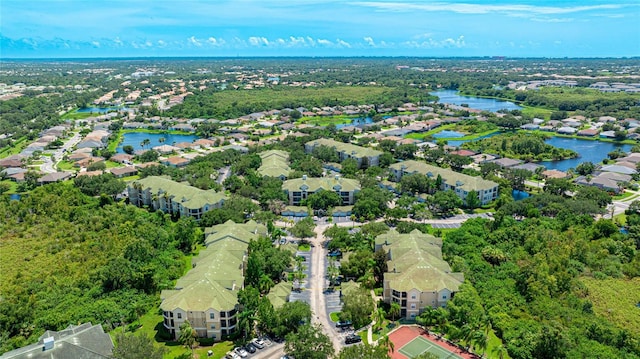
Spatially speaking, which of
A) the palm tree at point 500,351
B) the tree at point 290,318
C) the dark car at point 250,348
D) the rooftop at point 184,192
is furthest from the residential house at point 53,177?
the palm tree at point 500,351

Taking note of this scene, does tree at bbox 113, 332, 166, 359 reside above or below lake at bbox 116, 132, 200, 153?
above

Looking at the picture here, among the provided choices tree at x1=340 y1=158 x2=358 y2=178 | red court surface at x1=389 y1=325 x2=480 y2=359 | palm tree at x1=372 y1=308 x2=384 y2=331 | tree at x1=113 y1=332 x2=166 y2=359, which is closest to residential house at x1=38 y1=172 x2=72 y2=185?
tree at x1=340 y1=158 x2=358 y2=178

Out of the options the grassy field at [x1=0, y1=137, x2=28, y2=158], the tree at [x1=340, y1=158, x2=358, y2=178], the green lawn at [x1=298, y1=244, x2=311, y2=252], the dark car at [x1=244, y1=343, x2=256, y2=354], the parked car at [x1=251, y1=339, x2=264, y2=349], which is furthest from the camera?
the grassy field at [x1=0, y1=137, x2=28, y2=158]

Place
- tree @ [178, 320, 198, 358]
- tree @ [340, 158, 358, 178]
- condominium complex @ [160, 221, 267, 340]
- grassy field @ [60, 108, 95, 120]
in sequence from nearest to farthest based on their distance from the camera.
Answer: tree @ [178, 320, 198, 358] → condominium complex @ [160, 221, 267, 340] → tree @ [340, 158, 358, 178] → grassy field @ [60, 108, 95, 120]

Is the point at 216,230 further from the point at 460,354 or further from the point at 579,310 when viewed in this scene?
the point at 579,310

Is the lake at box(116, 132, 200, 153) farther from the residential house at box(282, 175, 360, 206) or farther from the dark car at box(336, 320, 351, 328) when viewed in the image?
the dark car at box(336, 320, 351, 328)

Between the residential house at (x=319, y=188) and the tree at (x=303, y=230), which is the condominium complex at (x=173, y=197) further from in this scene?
the tree at (x=303, y=230)

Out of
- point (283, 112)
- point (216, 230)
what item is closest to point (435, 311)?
point (216, 230)

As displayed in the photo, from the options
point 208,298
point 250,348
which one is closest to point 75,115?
point 208,298
